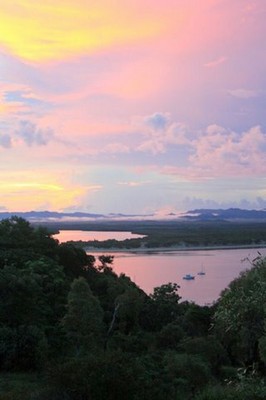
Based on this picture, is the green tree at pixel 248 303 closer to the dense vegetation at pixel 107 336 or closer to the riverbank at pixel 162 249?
the dense vegetation at pixel 107 336

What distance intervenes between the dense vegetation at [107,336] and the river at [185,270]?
44.6 ft

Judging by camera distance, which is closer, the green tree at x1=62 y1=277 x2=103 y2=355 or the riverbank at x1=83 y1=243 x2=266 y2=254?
the green tree at x1=62 y1=277 x2=103 y2=355

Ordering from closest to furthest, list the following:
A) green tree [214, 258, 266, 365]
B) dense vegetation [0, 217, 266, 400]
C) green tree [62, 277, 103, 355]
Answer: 1. green tree [214, 258, 266, 365]
2. dense vegetation [0, 217, 266, 400]
3. green tree [62, 277, 103, 355]

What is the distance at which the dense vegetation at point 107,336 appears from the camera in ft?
29.7

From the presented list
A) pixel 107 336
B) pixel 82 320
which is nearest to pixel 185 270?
pixel 107 336

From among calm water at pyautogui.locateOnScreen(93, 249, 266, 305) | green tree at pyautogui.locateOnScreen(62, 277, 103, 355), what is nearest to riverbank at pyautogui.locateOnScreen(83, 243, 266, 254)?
calm water at pyautogui.locateOnScreen(93, 249, 266, 305)

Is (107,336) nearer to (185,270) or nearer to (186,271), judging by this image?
(186,271)

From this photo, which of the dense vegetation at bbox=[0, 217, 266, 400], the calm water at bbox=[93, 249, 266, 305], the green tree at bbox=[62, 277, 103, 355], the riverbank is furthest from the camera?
the riverbank

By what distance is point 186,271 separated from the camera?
5903cm

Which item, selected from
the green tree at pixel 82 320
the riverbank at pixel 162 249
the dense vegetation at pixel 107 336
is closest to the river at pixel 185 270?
the riverbank at pixel 162 249

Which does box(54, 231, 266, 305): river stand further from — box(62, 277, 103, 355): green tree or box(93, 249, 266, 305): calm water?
box(62, 277, 103, 355): green tree

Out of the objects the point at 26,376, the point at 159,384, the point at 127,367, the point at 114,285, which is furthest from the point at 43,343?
the point at 114,285

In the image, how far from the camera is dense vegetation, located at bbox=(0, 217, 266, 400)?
906 cm

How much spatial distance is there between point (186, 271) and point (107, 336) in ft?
130
